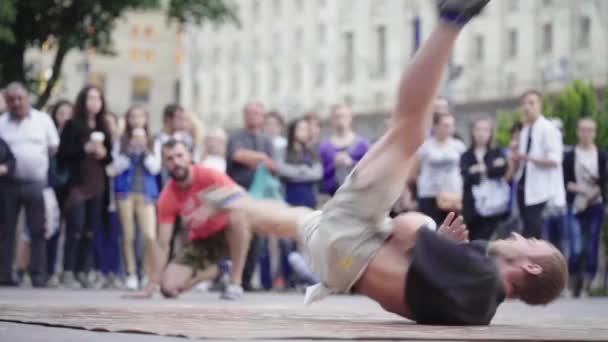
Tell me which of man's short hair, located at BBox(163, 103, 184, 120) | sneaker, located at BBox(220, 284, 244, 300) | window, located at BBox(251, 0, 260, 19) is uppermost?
window, located at BBox(251, 0, 260, 19)

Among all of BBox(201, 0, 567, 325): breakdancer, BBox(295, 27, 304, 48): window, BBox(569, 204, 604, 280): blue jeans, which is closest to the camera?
BBox(201, 0, 567, 325): breakdancer

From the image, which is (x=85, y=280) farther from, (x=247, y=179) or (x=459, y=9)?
(x=459, y=9)

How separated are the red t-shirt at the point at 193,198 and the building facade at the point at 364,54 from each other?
2630 cm

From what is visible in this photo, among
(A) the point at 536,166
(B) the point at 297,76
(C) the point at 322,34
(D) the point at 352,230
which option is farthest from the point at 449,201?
(B) the point at 297,76

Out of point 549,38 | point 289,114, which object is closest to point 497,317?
point 549,38

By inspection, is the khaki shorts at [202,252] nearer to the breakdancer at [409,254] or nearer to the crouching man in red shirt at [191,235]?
the crouching man in red shirt at [191,235]

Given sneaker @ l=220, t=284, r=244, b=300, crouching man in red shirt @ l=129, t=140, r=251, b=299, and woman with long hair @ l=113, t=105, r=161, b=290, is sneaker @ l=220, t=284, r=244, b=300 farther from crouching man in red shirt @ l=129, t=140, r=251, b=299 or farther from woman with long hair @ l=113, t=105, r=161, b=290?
woman with long hair @ l=113, t=105, r=161, b=290

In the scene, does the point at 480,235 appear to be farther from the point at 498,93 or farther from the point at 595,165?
the point at 498,93

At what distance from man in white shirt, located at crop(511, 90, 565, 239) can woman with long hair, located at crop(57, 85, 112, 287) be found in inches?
198

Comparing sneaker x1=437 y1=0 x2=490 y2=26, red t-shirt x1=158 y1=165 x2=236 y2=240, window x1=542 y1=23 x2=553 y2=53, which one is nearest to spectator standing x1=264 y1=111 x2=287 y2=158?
red t-shirt x1=158 y1=165 x2=236 y2=240

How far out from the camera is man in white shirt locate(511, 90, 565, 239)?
58.5 feet

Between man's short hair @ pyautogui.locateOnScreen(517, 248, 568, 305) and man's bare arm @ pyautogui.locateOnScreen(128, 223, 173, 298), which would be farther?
man's bare arm @ pyautogui.locateOnScreen(128, 223, 173, 298)

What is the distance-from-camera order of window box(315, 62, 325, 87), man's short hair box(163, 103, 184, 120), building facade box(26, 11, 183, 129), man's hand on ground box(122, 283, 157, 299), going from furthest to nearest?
1. building facade box(26, 11, 183, 129)
2. window box(315, 62, 325, 87)
3. man's short hair box(163, 103, 184, 120)
4. man's hand on ground box(122, 283, 157, 299)

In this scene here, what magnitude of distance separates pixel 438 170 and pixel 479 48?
62089mm
